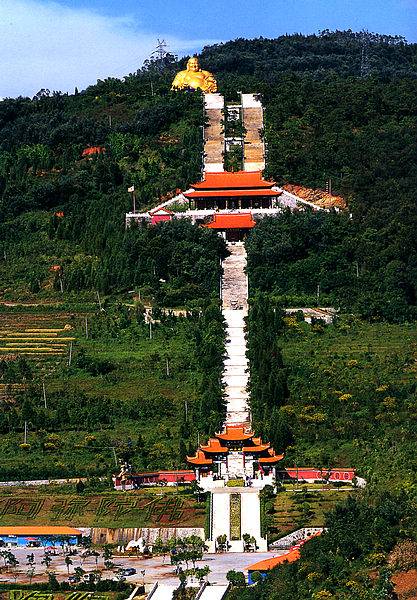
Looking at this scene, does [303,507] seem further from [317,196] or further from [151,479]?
[317,196]

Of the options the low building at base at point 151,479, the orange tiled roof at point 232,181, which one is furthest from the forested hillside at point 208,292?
the orange tiled roof at point 232,181

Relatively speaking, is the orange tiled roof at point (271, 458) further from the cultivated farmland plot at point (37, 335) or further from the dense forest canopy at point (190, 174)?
the dense forest canopy at point (190, 174)

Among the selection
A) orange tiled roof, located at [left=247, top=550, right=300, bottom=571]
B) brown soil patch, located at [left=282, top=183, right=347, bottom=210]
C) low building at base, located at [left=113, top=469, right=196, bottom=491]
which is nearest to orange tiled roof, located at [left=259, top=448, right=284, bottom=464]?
low building at base, located at [left=113, top=469, right=196, bottom=491]

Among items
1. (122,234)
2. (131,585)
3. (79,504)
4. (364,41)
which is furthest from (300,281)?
(364,41)

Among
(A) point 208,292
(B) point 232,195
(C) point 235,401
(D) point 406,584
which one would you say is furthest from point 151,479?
(B) point 232,195

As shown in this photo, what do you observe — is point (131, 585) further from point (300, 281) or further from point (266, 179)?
point (266, 179)
